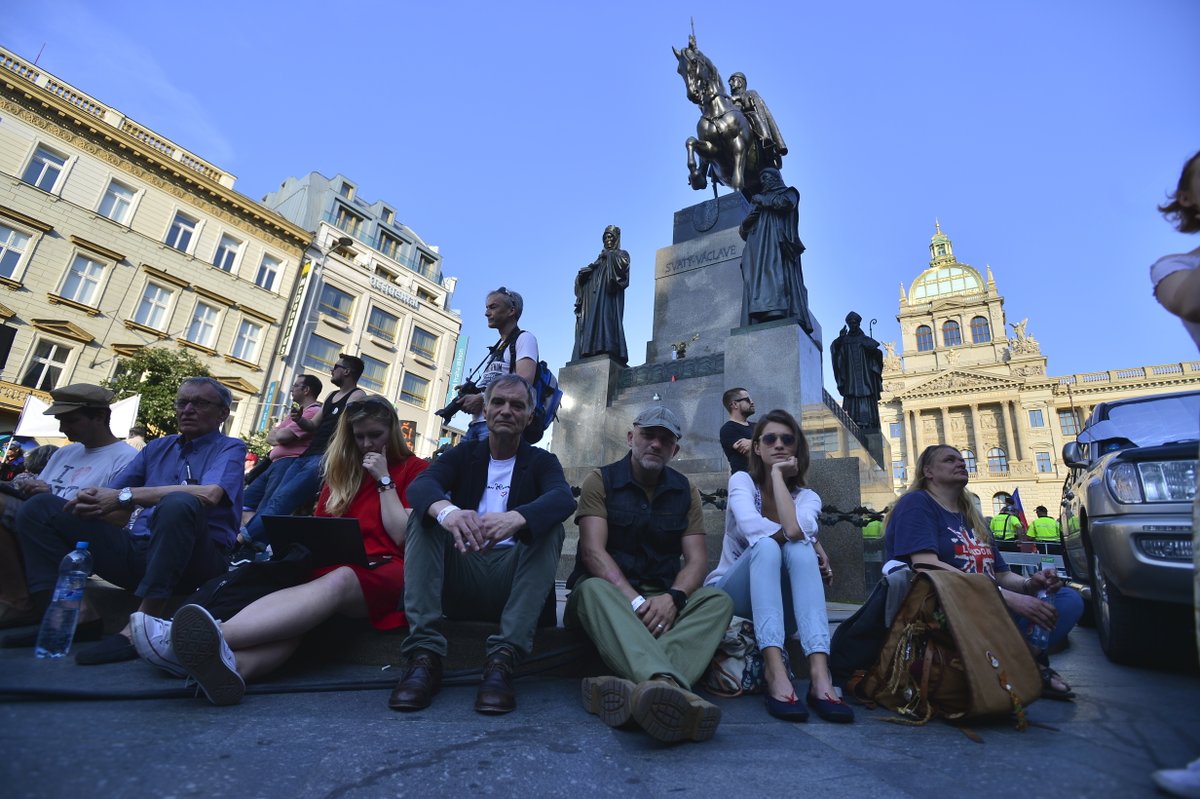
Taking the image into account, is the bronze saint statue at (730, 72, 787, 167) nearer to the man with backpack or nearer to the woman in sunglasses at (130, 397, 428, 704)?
the man with backpack

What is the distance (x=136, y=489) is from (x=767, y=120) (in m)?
10.4

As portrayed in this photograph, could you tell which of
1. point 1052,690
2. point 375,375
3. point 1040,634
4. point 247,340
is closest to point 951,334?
point 375,375

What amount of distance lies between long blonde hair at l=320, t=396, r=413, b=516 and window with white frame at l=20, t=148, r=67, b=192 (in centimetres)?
2876

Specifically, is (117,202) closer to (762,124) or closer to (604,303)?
(604,303)

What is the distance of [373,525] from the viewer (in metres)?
2.66

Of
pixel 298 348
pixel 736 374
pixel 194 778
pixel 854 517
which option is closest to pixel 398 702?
pixel 194 778

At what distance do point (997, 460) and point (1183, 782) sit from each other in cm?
6154

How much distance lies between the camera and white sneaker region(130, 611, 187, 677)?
73.9 inches

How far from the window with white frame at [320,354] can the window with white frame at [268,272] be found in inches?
139

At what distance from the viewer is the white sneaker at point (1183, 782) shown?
52.1 inches

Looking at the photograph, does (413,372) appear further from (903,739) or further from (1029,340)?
(1029,340)

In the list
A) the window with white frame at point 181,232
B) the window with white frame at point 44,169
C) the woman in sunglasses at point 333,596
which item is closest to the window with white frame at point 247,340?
the window with white frame at point 181,232

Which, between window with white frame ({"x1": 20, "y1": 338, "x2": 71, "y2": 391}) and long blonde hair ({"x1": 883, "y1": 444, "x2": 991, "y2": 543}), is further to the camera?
window with white frame ({"x1": 20, "y1": 338, "x2": 71, "y2": 391})

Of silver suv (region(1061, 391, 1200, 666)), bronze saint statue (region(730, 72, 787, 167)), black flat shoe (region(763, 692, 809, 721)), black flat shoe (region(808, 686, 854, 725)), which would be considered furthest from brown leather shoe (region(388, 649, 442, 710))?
bronze saint statue (region(730, 72, 787, 167))
